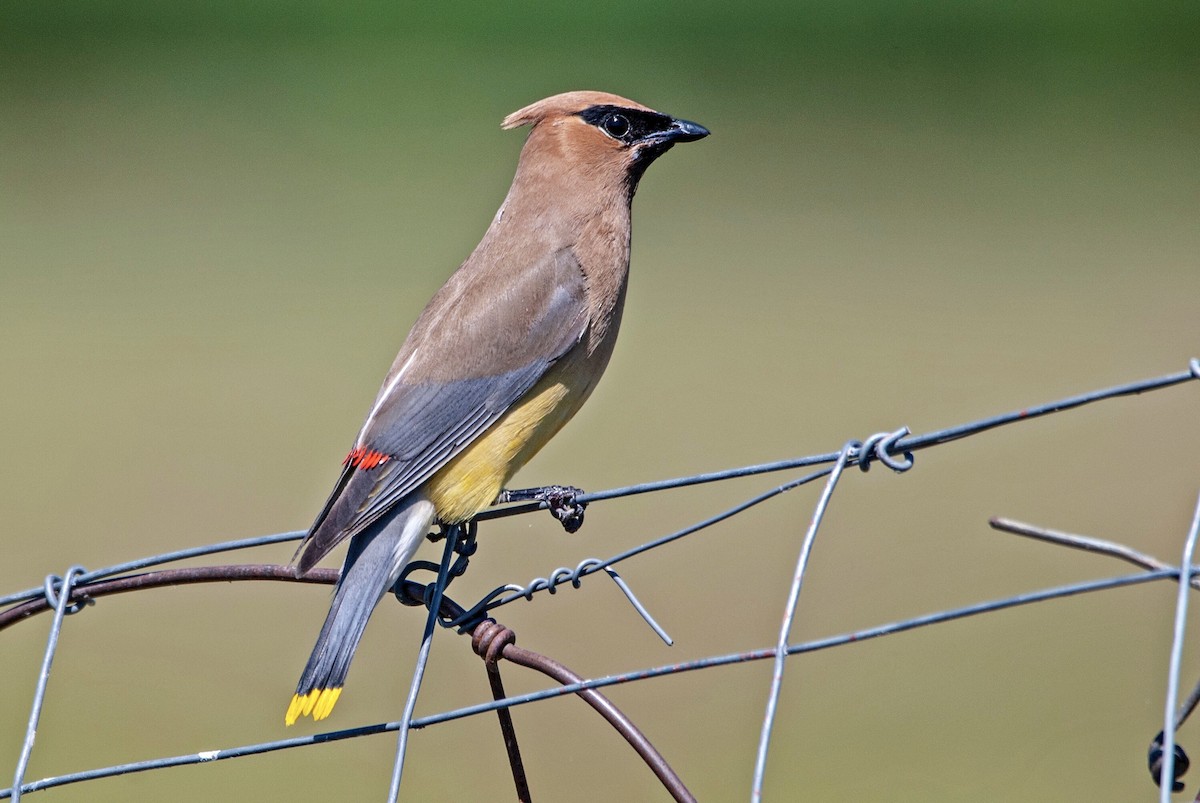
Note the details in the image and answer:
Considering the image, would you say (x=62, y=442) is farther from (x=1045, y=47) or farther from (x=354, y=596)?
(x=1045, y=47)

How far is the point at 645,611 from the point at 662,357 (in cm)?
979

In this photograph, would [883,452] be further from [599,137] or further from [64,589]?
[599,137]

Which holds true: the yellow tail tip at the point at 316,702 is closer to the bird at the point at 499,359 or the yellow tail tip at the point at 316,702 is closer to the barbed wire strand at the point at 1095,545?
the bird at the point at 499,359

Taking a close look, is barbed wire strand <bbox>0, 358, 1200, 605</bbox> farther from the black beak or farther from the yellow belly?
the black beak

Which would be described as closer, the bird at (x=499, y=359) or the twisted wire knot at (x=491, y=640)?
the twisted wire knot at (x=491, y=640)

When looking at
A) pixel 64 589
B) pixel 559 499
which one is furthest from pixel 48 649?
pixel 559 499

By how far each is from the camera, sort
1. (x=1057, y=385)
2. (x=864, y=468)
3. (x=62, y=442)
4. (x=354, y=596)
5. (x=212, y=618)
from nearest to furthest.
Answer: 1. (x=864, y=468)
2. (x=354, y=596)
3. (x=212, y=618)
4. (x=1057, y=385)
5. (x=62, y=442)

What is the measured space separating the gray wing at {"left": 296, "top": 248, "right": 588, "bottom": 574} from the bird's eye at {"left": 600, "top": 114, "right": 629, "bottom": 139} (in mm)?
394

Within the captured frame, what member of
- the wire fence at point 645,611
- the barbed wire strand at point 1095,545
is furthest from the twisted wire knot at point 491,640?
the barbed wire strand at point 1095,545

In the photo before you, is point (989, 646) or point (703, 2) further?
point (703, 2)

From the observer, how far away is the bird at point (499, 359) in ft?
10.6

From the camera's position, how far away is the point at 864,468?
2.22 m

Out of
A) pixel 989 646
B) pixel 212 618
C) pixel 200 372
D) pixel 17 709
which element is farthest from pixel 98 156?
pixel 989 646

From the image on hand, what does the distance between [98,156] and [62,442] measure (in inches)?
249
